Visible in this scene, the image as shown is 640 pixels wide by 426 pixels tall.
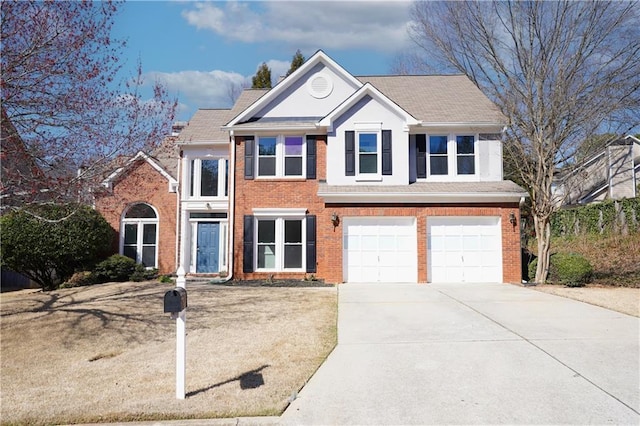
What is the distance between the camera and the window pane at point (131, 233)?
63.1 feet

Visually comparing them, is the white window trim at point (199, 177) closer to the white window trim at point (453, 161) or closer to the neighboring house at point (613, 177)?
the white window trim at point (453, 161)

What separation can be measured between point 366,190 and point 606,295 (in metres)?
7.63

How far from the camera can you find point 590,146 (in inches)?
647

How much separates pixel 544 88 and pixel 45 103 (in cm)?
1437

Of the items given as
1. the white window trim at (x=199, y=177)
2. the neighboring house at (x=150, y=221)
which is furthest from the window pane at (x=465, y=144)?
the neighboring house at (x=150, y=221)

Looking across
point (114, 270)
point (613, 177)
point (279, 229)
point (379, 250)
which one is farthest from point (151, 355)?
point (613, 177)

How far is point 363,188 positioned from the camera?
16.0 meters

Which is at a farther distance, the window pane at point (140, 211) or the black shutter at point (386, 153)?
the window pane at point (140, 211)

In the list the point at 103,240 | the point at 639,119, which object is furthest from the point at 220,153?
the point at 639,119

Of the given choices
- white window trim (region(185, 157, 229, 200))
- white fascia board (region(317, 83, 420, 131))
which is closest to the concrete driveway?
white fascia board (region(317, 83, 420, 131))

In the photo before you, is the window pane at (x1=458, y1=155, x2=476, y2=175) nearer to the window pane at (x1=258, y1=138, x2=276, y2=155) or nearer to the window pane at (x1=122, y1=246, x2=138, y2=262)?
the window pane at (x1=258, y1=138, x2=276, y2=155)

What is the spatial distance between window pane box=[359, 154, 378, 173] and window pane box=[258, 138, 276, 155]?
3268 millimetres

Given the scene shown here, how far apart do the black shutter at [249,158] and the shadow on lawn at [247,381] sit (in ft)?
36.3

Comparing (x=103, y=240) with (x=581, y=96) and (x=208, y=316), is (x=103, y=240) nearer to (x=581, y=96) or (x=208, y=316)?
(x=208, y=316)
